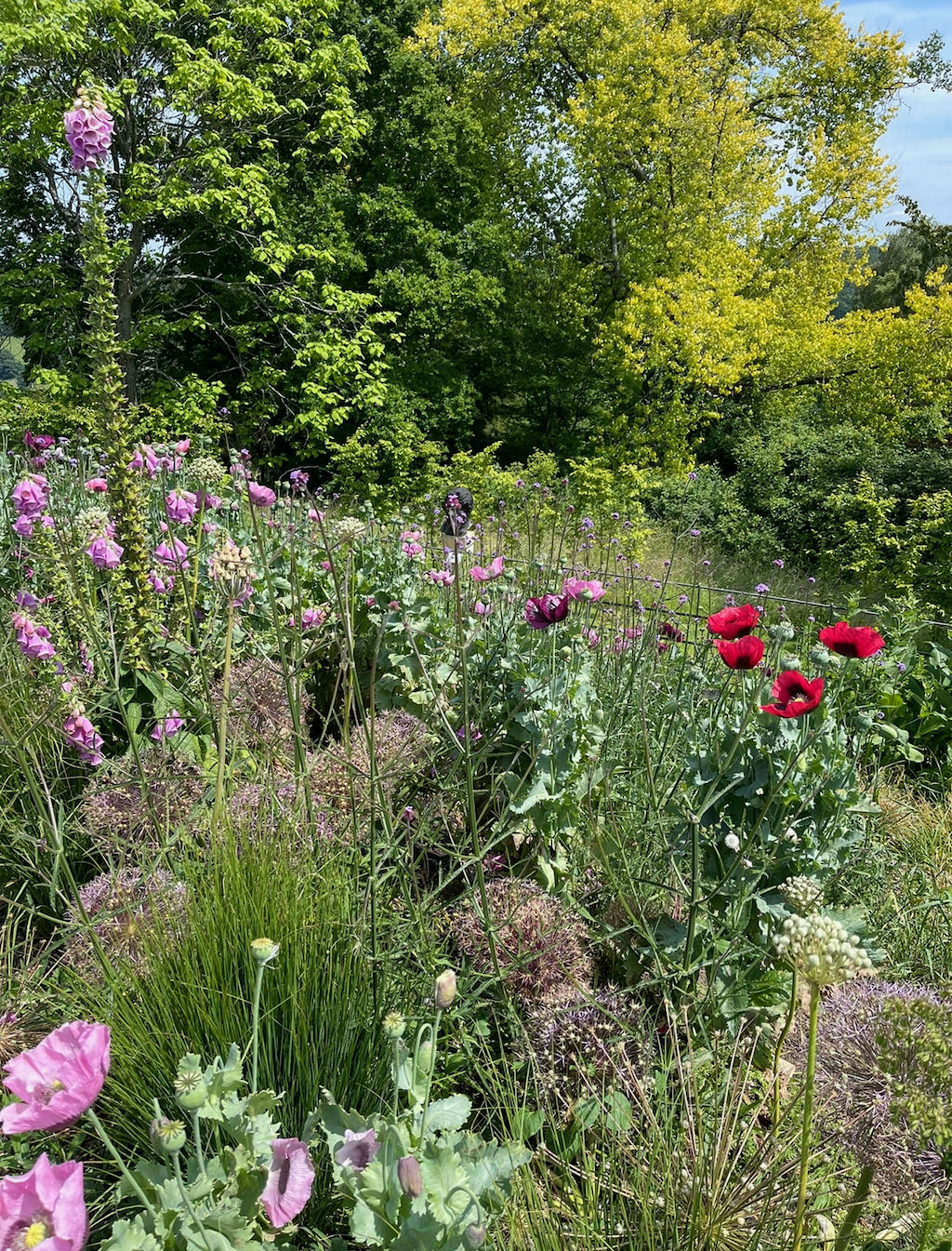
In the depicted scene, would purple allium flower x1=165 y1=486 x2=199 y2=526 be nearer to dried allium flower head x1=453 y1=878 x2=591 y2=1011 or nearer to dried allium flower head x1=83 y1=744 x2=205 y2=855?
dried allium flower head x1=83 y1=744 x2=205 y2=855

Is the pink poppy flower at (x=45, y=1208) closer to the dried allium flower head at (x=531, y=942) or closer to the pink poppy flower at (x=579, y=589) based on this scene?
the dried allium flower head at (x=531, y=942)

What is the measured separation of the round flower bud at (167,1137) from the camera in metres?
0.76

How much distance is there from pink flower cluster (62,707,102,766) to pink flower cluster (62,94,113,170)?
132 centimetres

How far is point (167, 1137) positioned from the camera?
77 cm

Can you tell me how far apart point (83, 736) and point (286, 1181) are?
1.42 metres

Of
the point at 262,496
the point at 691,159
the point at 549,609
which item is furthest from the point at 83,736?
the point at 691,159

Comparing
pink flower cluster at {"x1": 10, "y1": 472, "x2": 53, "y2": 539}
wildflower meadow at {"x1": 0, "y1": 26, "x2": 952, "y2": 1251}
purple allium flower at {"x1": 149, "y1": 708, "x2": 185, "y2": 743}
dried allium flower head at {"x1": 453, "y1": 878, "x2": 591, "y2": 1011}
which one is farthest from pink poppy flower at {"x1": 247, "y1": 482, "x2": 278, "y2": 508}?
dried allium flower head at {"x1": 453, "y1": 878, "x2": 591, "y2": 1011}

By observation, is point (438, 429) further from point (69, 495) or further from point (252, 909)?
point (252, 909)

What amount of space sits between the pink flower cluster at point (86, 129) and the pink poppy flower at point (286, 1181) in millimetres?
2066

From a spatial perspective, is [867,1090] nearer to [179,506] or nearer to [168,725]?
[168,725]

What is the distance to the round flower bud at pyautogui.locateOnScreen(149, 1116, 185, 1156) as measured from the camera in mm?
765

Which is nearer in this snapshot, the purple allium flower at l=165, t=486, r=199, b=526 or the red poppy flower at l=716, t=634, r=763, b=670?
the red poppy flower at l=716, t=634, r=763, b=670

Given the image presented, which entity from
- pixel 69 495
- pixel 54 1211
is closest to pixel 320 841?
pixel 54 1211

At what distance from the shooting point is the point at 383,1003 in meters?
1.56
